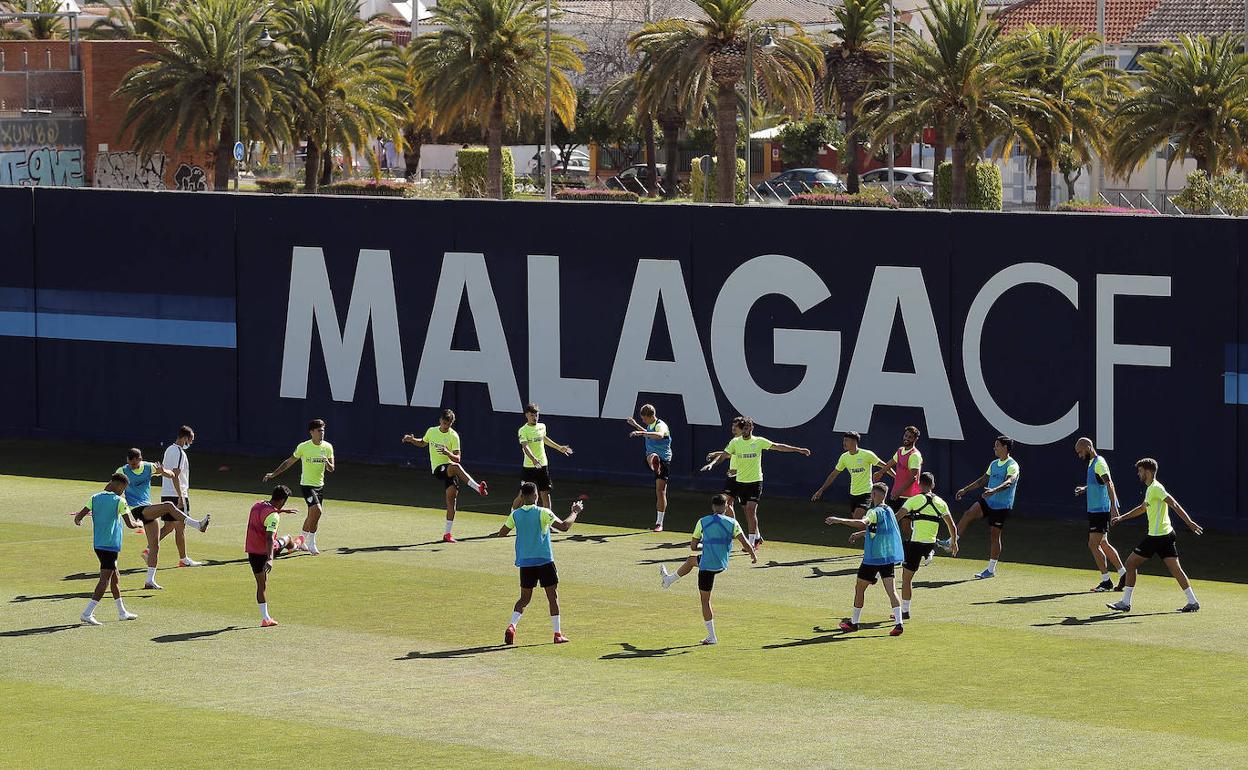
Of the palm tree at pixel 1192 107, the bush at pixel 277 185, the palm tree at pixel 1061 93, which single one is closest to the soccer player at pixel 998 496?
the palm tree at pixel 1192 107

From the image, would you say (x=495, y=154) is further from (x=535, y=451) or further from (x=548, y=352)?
(x=535, y=451)

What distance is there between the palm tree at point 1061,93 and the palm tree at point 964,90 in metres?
0.76

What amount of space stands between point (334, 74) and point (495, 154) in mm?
8664

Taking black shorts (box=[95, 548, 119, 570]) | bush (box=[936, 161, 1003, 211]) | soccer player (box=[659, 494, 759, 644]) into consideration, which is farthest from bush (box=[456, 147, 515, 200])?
soccer player (box=[659, 494, 759, 644])

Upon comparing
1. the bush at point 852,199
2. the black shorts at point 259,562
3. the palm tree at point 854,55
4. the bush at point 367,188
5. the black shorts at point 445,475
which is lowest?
the black shorts at point 259,562

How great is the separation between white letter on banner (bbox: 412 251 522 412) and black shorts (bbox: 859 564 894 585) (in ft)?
42.8

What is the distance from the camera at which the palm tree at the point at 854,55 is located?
89.4 metres

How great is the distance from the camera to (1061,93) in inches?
2753

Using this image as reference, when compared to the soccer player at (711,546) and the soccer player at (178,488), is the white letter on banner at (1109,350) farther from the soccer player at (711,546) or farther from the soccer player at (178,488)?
the soccer player at (178,488)

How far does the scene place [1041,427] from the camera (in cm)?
2755

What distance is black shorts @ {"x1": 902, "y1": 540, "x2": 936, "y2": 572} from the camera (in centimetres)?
2044

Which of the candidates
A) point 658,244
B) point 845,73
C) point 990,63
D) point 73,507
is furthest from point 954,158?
point 73,507

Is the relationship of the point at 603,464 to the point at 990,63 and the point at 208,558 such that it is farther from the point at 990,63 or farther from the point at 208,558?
the point at 990,63

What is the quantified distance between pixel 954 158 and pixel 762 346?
1604 inches
